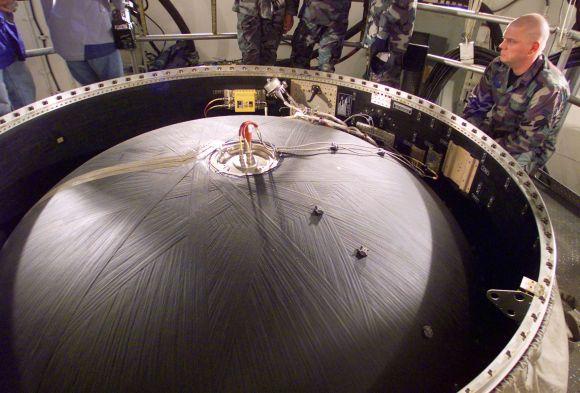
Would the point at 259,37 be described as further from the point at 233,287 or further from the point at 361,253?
the point at 233,287

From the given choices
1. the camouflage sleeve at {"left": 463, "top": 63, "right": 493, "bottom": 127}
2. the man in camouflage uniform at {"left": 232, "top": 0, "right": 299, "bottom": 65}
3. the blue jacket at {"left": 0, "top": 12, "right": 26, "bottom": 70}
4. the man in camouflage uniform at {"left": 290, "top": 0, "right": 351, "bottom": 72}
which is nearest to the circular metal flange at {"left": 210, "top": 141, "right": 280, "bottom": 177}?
the camouflage sleeve at {"left": 463, "top": 63, "right": 493, "bottom": 127}

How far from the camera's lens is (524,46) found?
9.62 ft

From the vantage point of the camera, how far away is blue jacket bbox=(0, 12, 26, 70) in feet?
11.1

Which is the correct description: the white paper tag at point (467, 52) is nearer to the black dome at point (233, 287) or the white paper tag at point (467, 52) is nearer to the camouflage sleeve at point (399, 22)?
the camouflage sleeve at point (399, 22)

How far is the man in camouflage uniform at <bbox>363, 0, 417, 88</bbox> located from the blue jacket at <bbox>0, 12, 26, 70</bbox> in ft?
11.7

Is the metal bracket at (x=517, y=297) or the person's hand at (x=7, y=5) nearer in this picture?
the metal bracket at (x=517, y=297)

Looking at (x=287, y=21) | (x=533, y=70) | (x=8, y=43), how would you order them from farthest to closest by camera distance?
(x=287, y=21)
(x=8, y=43)
(x=533, y=70)

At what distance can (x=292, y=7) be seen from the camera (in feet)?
16.7

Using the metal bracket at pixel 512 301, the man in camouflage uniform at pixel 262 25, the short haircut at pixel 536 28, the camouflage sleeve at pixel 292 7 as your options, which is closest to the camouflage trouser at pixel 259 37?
the man in camouflage uniform at pixel 262 25

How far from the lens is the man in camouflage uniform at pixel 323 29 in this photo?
4738mm

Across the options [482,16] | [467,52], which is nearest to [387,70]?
[467,52]

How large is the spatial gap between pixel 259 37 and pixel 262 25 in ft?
0.53

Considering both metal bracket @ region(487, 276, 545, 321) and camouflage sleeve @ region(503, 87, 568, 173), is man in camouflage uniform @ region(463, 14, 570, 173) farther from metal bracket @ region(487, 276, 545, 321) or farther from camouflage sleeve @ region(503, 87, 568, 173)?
metal bracket @ region(487, 276, 545, 321)

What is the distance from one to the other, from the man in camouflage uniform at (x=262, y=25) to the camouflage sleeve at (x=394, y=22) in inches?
46.9
